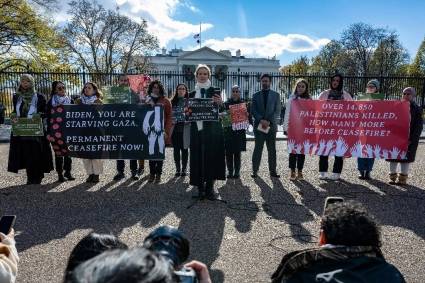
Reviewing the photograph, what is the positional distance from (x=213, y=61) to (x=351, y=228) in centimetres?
8319

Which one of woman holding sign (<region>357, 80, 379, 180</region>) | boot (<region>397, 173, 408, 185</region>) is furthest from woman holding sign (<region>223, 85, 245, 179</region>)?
boot (<region>397, 173, 408, 185</region>)

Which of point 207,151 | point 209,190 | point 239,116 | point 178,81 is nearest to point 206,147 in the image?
point 207,151

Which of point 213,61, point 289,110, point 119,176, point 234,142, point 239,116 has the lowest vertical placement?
point 119,176

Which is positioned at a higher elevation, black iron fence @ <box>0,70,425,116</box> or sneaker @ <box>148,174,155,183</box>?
black iron fence @ <box>0,70,425,116</box>

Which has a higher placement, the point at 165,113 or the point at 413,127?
the point at 165,113

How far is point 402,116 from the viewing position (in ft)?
25.5

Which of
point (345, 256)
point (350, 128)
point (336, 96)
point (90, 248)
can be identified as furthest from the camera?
point (336, 96)

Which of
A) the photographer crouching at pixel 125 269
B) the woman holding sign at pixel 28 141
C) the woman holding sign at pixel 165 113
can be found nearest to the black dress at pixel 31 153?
the woman holding sign at pixel 28 141

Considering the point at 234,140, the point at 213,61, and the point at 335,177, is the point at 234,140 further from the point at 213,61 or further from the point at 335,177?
the point at 213,61

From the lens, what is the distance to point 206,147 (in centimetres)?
646

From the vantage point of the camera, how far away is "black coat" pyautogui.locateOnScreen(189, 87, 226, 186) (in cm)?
643

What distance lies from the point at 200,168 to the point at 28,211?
8.84 feet

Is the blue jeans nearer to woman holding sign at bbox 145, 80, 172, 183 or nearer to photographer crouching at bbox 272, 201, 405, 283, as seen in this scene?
woman holding sign at bbox 145, 80, 172, 183

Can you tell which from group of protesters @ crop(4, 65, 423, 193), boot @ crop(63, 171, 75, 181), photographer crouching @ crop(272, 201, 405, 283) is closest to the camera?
photographer crouching @ crop(272, 201, 405, 283)
